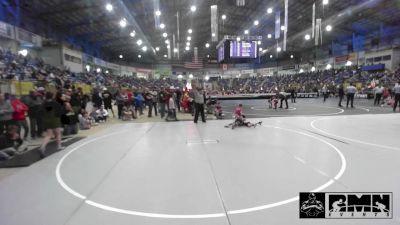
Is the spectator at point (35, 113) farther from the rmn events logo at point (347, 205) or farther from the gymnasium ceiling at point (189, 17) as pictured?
the gymnasium ceiling at point (189, 17)

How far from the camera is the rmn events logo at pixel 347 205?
9.92ft

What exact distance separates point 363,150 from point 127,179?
5147mm

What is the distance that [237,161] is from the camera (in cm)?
523

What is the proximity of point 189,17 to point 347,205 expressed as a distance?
97.9 ft

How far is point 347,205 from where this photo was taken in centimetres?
327

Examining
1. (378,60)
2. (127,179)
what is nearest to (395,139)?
(127,179)

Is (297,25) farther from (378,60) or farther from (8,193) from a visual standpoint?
(8,193)

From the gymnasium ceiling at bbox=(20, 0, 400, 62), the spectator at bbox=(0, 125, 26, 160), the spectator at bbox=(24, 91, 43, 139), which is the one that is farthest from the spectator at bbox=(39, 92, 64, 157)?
the gymnasium ceiling at bbox=(20, 0, 400, 62)

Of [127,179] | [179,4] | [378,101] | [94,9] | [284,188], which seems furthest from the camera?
[179,4]

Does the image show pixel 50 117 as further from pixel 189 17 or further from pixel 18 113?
pixel 189 17

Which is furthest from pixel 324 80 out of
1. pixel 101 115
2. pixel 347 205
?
pixel 347 205

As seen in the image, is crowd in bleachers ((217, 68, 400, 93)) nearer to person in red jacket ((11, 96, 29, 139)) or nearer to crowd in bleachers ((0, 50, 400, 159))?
crowd in bleachers ((0, 50, 400, 159))

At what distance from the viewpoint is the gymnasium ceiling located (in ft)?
75.0

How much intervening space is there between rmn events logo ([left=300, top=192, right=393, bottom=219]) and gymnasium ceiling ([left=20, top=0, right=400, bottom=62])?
59.3 ft
